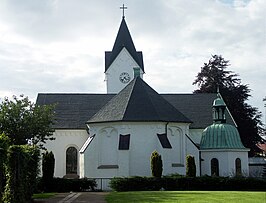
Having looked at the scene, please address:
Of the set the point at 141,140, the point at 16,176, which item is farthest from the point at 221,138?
the point at 16,176

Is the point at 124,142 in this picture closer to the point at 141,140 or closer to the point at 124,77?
the point at 141,140

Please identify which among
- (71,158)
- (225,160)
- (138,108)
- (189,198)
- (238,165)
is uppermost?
(138,108)

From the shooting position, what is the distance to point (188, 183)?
4131 cm

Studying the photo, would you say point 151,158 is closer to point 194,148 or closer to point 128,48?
point 194,148

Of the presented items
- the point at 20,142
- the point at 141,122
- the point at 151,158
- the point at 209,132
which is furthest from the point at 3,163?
the point at 209,132

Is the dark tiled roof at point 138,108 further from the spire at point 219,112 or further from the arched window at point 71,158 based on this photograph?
the arched window at point 71,158

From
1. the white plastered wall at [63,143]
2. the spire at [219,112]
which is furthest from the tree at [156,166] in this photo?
the white plastered wall at [63,143]

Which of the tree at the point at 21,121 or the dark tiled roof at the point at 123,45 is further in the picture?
the dark tiled roof at the point at 123,45

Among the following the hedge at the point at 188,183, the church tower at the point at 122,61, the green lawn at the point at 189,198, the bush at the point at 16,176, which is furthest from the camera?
the church tower at the point at 122,61

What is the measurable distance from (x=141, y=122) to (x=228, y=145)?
387 inches

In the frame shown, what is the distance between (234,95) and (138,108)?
24.0 metres

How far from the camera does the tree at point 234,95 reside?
215ft

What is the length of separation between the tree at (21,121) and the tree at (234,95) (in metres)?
31.9

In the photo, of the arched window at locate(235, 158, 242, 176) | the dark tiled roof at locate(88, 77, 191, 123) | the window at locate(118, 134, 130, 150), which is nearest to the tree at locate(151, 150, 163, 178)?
the window at locate(118, 134, 130, 150)
